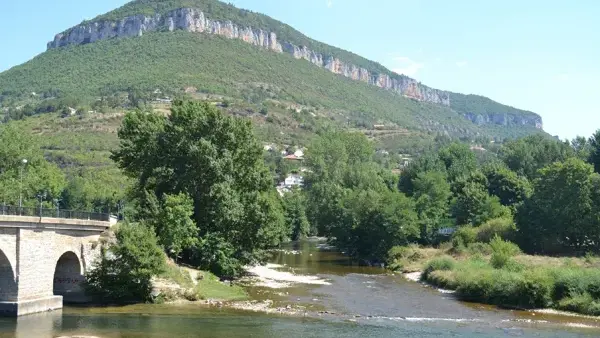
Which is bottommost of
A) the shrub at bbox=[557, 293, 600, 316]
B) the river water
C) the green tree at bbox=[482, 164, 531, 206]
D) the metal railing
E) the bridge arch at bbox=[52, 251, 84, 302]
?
the river water

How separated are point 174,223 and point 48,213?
1151 cm

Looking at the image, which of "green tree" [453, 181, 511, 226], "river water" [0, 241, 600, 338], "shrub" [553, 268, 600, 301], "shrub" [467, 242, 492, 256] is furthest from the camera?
"green tree" [453, 181, 511, 226]

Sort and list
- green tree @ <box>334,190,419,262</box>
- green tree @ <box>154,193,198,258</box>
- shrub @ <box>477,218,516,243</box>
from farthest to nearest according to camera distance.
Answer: green tree @ <box>334,190,419,262</box>, shrub @ <box>477,218,516,243</box>, green tree @ <box>154,193,198,258</box>

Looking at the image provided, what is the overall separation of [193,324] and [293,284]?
2161cm

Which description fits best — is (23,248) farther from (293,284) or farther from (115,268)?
(293,284)

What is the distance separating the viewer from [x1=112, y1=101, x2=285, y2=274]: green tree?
5684cm

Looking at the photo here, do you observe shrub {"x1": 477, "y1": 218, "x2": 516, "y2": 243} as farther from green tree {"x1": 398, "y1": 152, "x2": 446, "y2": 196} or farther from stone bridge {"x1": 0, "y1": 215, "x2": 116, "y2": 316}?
stone bridge {"x1": 0, "y1": 215, "x2": 116, "y2": 316}

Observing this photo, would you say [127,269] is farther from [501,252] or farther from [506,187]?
[506,187]

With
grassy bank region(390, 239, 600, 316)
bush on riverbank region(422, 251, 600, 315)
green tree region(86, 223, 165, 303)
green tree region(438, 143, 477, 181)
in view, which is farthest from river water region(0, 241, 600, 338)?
green tree region(438, 143, 477, 181)

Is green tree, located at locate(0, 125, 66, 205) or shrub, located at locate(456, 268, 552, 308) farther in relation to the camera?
green tree, located at locate(0, 125, 66, 205)

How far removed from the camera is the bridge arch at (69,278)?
45469mm

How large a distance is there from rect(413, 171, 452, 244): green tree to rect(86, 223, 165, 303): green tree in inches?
1954

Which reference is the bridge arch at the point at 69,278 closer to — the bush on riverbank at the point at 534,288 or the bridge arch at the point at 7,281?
the bridge arch at the point at 7,281

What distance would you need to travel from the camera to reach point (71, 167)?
14462 cm
